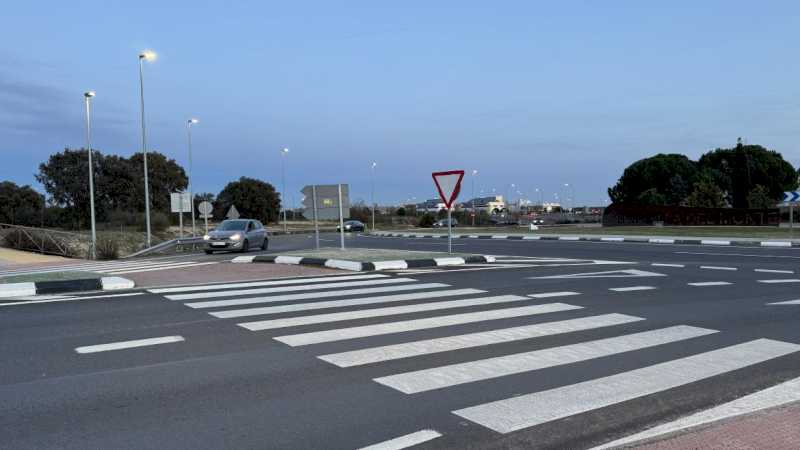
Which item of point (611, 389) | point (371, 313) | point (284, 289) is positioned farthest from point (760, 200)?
point (611, 389)

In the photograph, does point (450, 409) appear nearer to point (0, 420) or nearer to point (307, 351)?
point (307, 351)

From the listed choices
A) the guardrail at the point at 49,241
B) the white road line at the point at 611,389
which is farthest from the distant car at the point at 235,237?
the white road line at the point at 611,389

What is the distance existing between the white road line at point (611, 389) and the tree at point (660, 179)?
79407mm

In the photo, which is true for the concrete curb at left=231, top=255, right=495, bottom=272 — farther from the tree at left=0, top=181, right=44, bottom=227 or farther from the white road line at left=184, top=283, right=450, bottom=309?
the tree at left=0, top=181, right=44, bottom=227

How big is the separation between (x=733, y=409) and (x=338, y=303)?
5913 millimetres

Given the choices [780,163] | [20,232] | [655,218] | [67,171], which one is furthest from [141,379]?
[780,163]

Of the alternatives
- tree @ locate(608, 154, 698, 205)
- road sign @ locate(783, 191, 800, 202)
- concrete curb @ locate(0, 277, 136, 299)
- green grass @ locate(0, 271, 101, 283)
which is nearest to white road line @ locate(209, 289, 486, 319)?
concrete curb @ locate(0, 277, 136, 299)

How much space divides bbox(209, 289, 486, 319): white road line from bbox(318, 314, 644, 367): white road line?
2661mm

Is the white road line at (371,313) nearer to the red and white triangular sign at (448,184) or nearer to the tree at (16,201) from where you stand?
the red and white triangular sign at (448,184)

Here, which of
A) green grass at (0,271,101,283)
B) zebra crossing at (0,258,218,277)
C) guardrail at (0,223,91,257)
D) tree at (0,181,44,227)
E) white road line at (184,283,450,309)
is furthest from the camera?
tree at (0,181,44,227)

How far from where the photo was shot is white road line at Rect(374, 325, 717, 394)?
5.25 metres

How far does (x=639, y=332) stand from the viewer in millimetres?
7262

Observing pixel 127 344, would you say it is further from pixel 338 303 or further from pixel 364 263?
pixel 364 263

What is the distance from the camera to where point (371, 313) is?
8.48 meters
